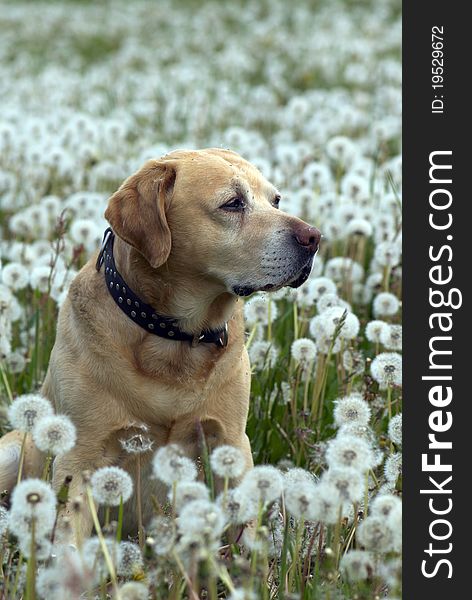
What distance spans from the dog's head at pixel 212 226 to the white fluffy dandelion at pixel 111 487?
986 millimetres

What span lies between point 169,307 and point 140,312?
0.40 ft

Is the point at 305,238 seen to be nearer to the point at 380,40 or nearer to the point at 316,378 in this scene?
the point at 316,378

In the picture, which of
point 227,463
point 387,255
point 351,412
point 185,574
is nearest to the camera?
point 185,574

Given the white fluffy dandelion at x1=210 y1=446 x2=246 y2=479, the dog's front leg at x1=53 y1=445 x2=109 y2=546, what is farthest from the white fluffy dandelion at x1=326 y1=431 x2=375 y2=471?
the dog's front leg at x1=53 y1=445 x2=109 y2=546

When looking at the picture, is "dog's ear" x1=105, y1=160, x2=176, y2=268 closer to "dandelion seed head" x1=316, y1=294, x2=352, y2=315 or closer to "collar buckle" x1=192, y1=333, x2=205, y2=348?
"collar buckle" x1=192, y1=333, x2=205, y2=348

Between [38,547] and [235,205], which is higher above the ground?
[235,205]

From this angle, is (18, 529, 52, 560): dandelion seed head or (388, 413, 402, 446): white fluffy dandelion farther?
(388, 413, 402, 446): white fluffy dandelion

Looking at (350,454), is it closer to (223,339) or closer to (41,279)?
(223,339)

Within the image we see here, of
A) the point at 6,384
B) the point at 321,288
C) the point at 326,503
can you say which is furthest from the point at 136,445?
the point at 321,288

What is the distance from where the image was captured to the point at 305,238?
405cm

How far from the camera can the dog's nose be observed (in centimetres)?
406

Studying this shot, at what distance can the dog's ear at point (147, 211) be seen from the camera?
160 inches

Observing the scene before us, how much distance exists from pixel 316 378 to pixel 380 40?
11700mm

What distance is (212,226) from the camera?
13.7 ft
